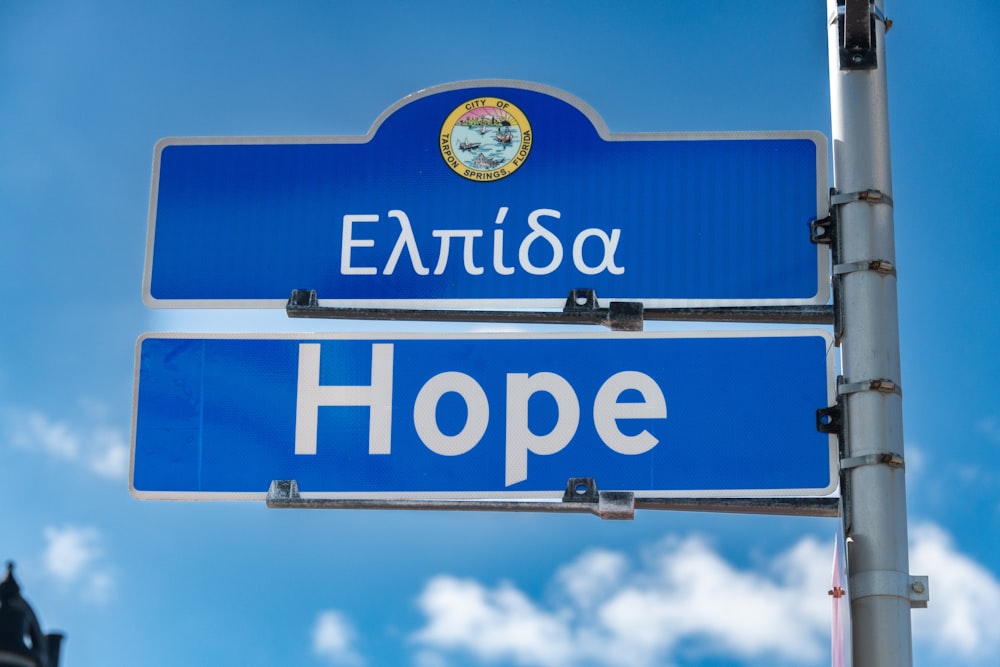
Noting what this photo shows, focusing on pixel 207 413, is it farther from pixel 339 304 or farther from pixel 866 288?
pixel 866 288

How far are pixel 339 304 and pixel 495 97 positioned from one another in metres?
0.94

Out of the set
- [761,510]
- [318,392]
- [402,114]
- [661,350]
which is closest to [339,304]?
[318,392]

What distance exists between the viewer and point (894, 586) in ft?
16.3

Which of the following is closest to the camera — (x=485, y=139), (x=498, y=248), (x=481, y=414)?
(x=481, y=414)

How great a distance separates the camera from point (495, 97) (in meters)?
5.93

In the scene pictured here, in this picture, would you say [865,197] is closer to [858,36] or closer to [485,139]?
[858,36]

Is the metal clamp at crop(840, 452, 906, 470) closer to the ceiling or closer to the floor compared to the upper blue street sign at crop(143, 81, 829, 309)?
closer to the floor

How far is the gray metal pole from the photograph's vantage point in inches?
196

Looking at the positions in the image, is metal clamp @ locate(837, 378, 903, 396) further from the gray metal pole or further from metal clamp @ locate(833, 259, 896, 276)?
metal clamp @ locate(833, 259, 896, 276)

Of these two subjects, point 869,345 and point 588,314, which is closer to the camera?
point 869,345

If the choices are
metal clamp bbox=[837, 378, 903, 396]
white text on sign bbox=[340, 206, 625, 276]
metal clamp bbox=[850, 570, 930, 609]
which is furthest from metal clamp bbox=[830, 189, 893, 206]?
metal clamp bbox=[850, 570, 930, 609]

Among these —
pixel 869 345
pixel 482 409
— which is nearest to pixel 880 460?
pixel 869 345

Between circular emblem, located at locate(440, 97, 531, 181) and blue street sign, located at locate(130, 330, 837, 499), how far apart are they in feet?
2.02

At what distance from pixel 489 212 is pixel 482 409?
71 centimetres
